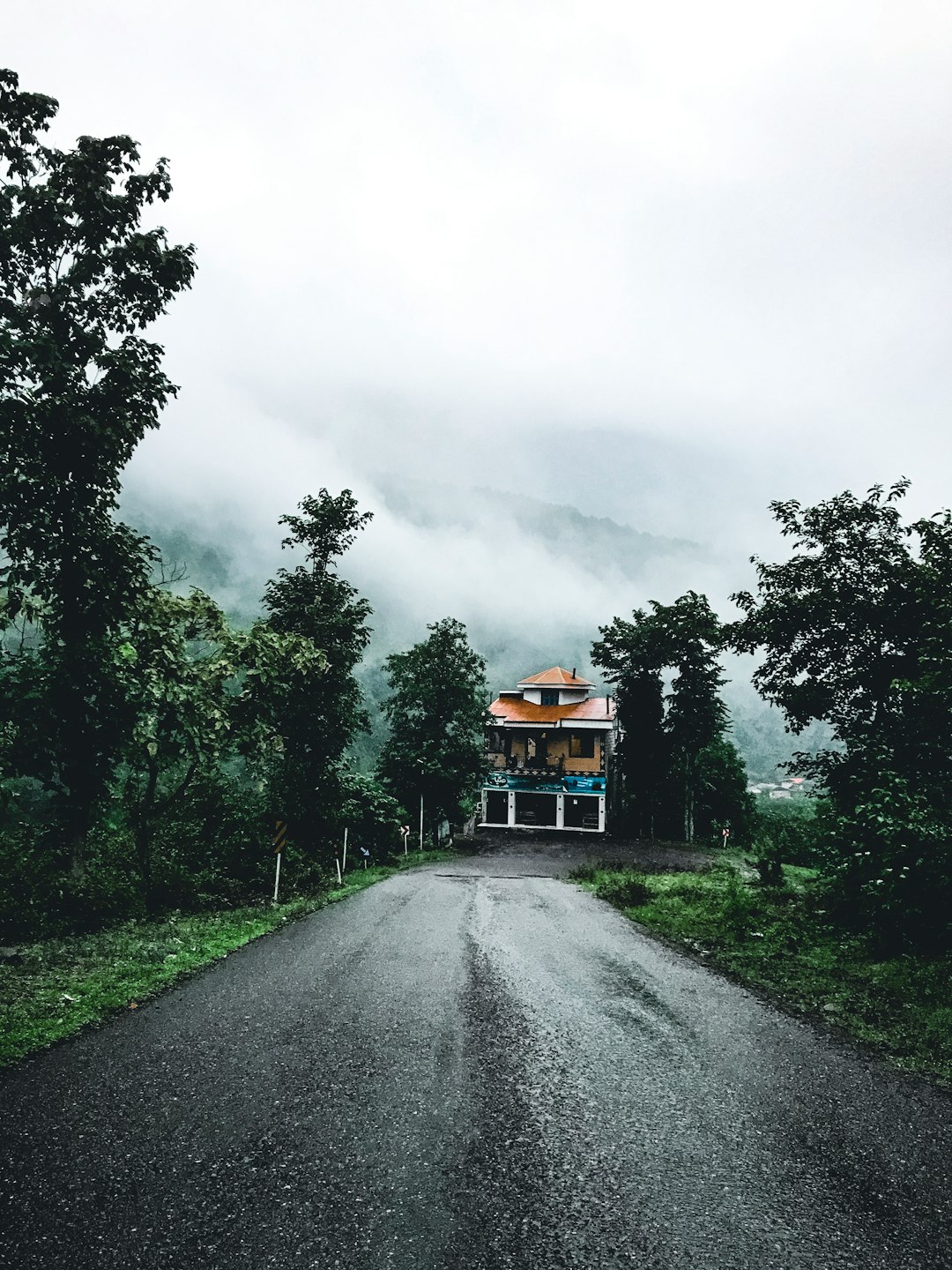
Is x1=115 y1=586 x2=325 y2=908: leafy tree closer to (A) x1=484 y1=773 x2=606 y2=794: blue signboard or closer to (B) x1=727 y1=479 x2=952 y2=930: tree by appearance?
(B) x1=727 y1=479 x2=952 y2=930: tree

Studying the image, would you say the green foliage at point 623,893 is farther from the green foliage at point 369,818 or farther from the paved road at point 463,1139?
the green foliage at point 369,818

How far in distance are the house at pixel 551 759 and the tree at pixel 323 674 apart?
2273 cm

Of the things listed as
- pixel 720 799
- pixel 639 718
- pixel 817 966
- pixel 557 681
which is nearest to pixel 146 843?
pixel 817 966

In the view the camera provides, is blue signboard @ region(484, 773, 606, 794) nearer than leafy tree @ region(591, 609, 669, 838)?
No

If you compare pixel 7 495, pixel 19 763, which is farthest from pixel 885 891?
pixel 7 495

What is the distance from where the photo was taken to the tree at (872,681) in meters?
9.60

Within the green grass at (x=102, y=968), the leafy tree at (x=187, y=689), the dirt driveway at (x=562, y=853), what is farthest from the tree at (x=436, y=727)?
the green grass at (x=102, y=968)

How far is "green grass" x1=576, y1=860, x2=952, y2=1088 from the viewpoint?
22.4ft

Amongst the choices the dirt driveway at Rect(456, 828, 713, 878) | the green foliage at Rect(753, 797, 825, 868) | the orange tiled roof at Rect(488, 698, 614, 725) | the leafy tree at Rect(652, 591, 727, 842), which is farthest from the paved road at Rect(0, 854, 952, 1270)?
the orange tiled roof at Rect(488, 698, 614, 725)

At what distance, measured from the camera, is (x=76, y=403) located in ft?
29.0

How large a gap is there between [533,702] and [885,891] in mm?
40279

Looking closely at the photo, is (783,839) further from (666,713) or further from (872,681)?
(872,681)

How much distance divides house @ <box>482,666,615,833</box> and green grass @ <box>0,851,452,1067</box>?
32.7 meters

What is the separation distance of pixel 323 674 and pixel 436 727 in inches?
634
